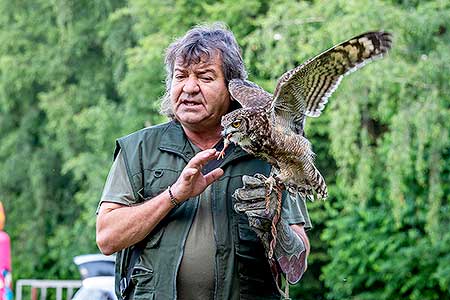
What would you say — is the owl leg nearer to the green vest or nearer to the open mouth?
the green vest

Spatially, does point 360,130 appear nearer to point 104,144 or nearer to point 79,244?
point 104,144

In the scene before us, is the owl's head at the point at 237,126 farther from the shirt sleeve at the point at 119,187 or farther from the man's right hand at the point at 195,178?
the shirt sleeve at the point at 119,187

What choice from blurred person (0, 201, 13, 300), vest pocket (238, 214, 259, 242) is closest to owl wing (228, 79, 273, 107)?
vest pocket (238, 214, 259, 242)

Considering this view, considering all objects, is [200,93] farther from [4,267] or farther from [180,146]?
[4,267]

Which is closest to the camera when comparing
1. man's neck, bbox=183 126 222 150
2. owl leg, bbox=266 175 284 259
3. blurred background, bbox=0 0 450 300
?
owl leg, bbox=266 175 284 259

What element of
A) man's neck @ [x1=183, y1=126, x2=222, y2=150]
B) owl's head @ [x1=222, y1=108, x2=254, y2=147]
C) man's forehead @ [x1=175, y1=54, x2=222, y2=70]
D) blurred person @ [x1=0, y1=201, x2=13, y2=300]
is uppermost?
man's forehead @ [x1=175, y1=54, x2=222, y2=70]

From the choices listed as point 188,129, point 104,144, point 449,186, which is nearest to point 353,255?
point 449,186

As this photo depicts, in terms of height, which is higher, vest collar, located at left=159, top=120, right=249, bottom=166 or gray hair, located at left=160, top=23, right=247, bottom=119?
gray hair, located at left=160, top=23, right=247, bottom=119

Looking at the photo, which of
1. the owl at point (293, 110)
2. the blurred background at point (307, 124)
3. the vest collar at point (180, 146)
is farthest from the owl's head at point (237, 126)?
the blurred background at point (307, 124)

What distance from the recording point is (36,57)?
54.1 ft

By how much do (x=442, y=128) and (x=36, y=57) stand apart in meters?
9.18

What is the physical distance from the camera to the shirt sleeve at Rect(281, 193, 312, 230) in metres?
3.62

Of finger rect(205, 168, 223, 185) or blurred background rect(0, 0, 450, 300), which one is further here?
blurred background rect(0, 0, 450, 300)

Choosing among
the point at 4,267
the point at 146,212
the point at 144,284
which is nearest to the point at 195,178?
the point at 146,212
